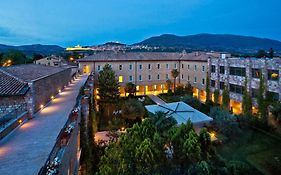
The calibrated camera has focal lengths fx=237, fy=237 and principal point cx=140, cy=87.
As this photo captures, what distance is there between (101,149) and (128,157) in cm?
846

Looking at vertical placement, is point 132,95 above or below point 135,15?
below

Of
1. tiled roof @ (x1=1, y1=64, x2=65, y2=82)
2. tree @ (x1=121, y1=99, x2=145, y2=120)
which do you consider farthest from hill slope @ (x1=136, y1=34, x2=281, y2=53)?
tiled roof @ (x1=1, y1=64, x2=65, y2=82)

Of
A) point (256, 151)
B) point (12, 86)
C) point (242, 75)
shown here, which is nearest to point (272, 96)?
point (242, 75)

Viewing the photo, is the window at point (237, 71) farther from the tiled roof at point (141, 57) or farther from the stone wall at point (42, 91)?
the stone wall at point (42, 91)

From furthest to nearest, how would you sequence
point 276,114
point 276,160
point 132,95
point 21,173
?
point 132,95, point 276,114, point 276,160, point 21,173

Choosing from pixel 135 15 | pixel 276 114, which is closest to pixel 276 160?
pixel 276 114

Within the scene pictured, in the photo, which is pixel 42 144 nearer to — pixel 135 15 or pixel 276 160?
pixel 276 160

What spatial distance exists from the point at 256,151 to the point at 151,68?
99.7ft

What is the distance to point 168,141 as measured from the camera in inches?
422

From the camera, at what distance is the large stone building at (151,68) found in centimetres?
4609

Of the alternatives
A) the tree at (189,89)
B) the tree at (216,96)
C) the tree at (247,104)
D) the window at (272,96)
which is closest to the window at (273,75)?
the window at (272,96)

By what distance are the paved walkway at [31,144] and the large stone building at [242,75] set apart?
84.2 feet

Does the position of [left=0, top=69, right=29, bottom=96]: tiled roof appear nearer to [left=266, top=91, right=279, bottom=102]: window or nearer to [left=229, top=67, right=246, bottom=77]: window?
[left=266, top=91, right=279, bottom=102]: window

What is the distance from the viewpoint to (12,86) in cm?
1491
